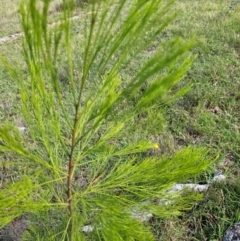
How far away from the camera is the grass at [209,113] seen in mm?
2441

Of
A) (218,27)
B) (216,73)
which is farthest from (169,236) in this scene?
(218,27)

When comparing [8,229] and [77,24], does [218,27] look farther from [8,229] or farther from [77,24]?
[8,229]

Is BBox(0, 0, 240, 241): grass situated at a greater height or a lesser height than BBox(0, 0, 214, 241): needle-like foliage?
lesser

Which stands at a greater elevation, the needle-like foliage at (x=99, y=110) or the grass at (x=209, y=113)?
the needle-like foliage at (x=99, y=110)

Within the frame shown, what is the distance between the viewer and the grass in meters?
2.44

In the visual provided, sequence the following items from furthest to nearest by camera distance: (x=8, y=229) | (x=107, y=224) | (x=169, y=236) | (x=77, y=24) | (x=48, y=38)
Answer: (x=77, y=24) < (x=8, y=229) < (x=169, y=236) < (x=107, y=224) < (x=48, y=38)

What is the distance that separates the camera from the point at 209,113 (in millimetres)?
3527

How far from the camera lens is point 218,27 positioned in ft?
18.0

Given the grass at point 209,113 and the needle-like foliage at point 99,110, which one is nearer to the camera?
the needle-like foliage at point 99,110

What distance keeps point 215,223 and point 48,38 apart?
78.8 inches

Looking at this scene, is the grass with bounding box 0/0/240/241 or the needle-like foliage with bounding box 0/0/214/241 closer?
the needle-like foliage with bounding box 0/0/214/241

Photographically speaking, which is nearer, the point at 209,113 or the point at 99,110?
the point at 99,110

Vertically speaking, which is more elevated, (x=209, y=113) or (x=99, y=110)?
(x=99, y=110)

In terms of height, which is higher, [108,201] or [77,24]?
[108,201]
